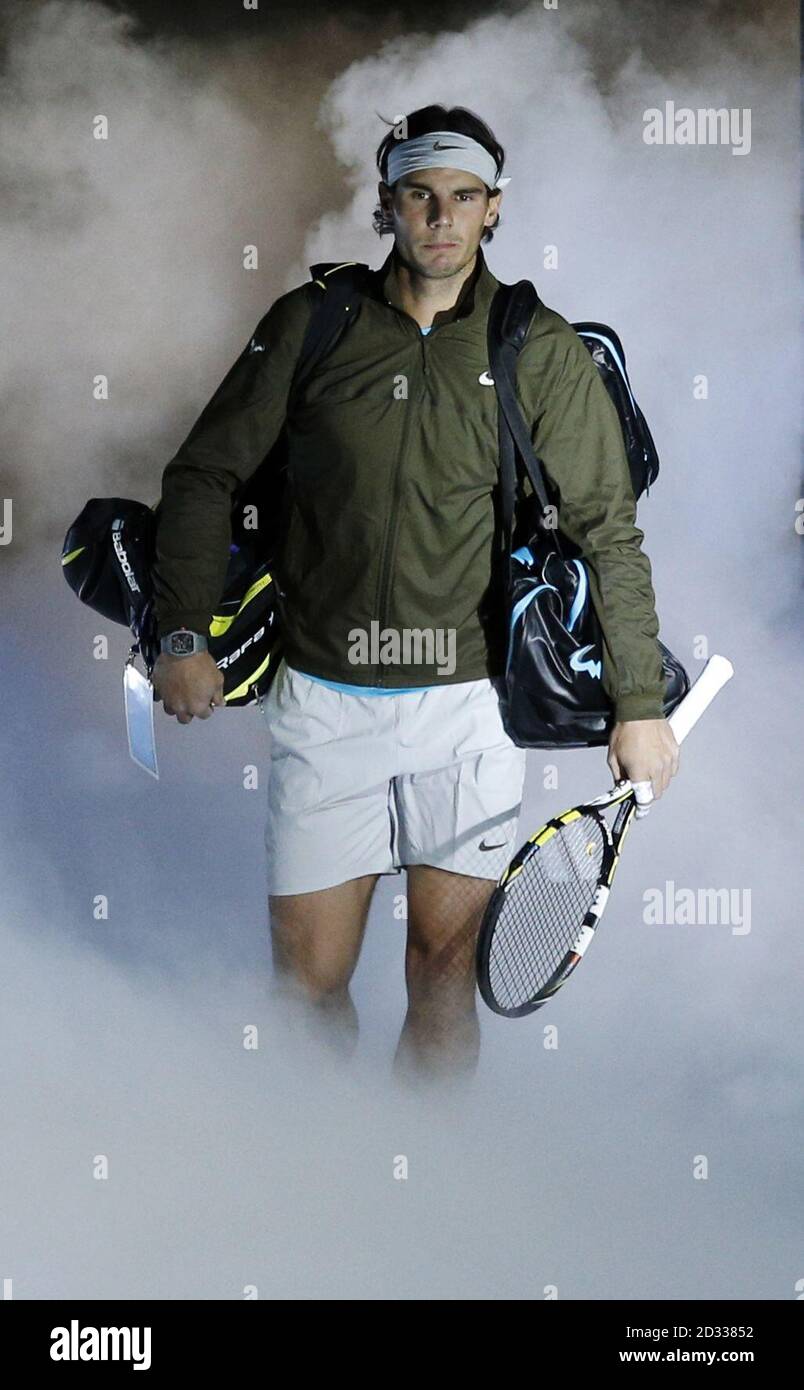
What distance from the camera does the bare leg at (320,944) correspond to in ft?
10.2

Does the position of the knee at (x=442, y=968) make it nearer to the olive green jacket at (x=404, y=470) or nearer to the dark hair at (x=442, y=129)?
the olive green jacket at (x=404, y=470)

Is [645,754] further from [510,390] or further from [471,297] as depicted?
[471,297]

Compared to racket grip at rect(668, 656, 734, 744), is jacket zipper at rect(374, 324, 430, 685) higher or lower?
higher

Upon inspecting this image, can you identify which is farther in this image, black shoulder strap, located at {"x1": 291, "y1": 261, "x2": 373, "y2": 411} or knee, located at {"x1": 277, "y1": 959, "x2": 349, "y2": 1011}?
knee, located at {"x1": 277, "y1": 959, "x2": 349, "y2": 1011}

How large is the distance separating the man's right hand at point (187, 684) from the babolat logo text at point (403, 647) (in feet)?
0.86

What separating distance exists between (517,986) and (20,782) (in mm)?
1265

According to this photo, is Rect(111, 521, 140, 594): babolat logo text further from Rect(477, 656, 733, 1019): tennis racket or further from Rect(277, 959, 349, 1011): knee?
Rect(477, 656, 733, 1019): tennis racket

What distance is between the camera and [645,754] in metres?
2.94

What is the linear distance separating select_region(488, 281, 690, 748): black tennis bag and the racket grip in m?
0.03

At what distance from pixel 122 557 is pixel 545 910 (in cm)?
104

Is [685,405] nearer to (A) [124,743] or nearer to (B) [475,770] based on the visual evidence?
(B) [475,770]

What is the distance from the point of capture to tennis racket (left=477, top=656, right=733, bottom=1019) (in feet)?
9.42
